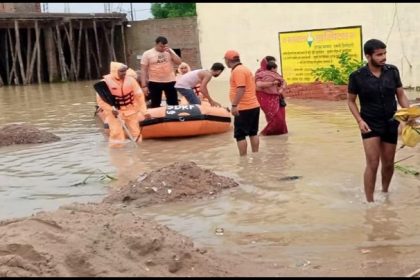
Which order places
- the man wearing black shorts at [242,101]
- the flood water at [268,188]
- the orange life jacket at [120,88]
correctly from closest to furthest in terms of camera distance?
the flood water at [268,188]
the man wearing black shorts at [242,101]
the orange life jacket at [120,88]

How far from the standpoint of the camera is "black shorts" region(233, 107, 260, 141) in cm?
913

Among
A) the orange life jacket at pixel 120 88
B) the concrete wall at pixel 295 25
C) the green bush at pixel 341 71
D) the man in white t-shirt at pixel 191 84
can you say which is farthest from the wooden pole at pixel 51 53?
the orange life jacket at pixel 120 88

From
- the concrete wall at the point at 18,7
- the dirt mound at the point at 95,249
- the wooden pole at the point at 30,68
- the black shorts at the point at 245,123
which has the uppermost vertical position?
the concrete wall at the point at 18,7

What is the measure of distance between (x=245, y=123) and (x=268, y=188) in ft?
6.89

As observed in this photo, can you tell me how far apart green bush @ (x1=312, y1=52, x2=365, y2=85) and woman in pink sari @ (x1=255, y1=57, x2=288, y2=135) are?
6105mm

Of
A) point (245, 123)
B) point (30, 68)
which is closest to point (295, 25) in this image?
point (245, 123)

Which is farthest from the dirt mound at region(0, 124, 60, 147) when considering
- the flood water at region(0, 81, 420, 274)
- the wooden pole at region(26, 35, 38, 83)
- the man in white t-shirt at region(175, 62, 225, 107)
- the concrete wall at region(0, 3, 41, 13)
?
the concrete wall at region(0, 3, 41, 13)

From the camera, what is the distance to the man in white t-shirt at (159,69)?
11820 mm

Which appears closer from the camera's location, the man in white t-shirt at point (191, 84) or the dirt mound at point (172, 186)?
the dirt mound at point (172, 186)

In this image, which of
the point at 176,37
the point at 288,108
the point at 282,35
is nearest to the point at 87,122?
the point at 288,108

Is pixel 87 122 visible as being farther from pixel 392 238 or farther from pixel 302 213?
pixel 392 238

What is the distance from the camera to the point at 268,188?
721cm

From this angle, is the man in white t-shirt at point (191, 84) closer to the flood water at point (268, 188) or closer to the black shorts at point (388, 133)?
the flood water at point (268, 188)

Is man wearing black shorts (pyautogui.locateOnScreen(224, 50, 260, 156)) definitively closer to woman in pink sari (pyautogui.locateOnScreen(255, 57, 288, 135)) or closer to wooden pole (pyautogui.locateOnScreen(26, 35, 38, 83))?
woman in pink sari (pyautogui.locateOnScreen(255, 57, 288, 135))
